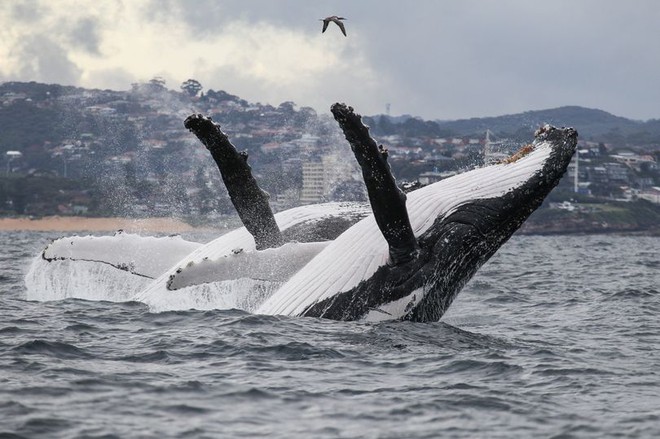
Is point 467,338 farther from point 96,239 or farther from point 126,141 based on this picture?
point 126,141

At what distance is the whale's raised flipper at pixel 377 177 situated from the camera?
9.91m

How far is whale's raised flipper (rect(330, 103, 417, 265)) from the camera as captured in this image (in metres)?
9.91

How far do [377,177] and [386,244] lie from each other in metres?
1.13

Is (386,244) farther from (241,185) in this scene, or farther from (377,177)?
(241,185)

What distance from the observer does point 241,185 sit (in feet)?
38.3

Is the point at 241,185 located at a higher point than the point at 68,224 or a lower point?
higher

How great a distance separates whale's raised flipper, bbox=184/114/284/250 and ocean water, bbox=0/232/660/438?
0.84m

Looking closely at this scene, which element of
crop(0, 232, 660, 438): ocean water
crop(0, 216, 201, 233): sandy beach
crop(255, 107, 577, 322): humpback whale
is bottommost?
crop(0, 216, 201, 233): sandy beach

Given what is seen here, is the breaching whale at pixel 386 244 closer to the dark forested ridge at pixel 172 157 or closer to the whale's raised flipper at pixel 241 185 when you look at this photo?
the whale's raised flipper at pixel 241 185

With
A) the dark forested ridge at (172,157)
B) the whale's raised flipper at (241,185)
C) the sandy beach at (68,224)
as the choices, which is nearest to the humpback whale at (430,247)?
the whale's raised flipper at (241,185)

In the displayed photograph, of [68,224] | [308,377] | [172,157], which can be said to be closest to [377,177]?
[308,377]

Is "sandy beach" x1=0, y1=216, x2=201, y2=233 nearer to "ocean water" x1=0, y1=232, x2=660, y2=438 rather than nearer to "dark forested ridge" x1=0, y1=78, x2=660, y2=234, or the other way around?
"dark forested ridge" x1=0, y1=78, x2=660, y2=234

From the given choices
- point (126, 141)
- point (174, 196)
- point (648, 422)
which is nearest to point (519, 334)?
point (648, 422)

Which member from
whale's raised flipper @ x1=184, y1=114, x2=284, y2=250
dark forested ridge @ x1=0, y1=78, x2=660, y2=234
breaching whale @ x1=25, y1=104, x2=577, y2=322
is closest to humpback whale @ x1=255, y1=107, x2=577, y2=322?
breaching whale @ x1=25, y1=104, x2=577, y2=322
